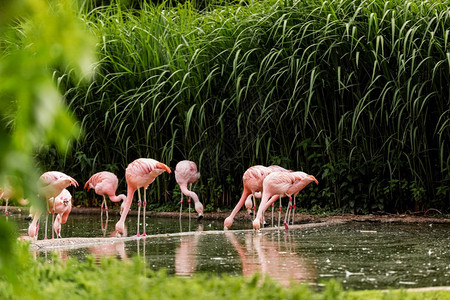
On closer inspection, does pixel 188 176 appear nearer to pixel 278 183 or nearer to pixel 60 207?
pixel 278 183

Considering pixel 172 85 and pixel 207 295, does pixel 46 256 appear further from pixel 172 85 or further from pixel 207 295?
pixel 172 85

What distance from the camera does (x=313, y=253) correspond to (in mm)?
6039

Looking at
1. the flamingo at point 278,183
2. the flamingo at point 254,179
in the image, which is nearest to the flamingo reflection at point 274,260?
the flamingo at point 278,183

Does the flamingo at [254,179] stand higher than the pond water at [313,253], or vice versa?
the flamingo at [254,179]

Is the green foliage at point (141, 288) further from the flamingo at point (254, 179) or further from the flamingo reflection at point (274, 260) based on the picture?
the flamingo at point (254, 179)

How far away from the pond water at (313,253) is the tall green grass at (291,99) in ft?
3.17

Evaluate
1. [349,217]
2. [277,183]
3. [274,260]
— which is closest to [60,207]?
[277,183]

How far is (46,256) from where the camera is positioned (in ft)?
20.5

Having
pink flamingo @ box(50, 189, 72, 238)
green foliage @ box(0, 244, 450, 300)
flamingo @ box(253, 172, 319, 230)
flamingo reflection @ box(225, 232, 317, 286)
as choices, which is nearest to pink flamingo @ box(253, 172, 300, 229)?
flamingo @ box(253, 172, 319, 230)

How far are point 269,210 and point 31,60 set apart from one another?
958cm

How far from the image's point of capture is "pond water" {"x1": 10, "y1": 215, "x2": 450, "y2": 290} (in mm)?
4809

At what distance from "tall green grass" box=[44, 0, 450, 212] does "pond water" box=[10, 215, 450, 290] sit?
38.1 inches

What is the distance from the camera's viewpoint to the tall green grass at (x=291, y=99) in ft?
28.8

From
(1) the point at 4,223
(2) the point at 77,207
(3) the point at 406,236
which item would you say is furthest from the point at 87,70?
(2) the point at 77,207
